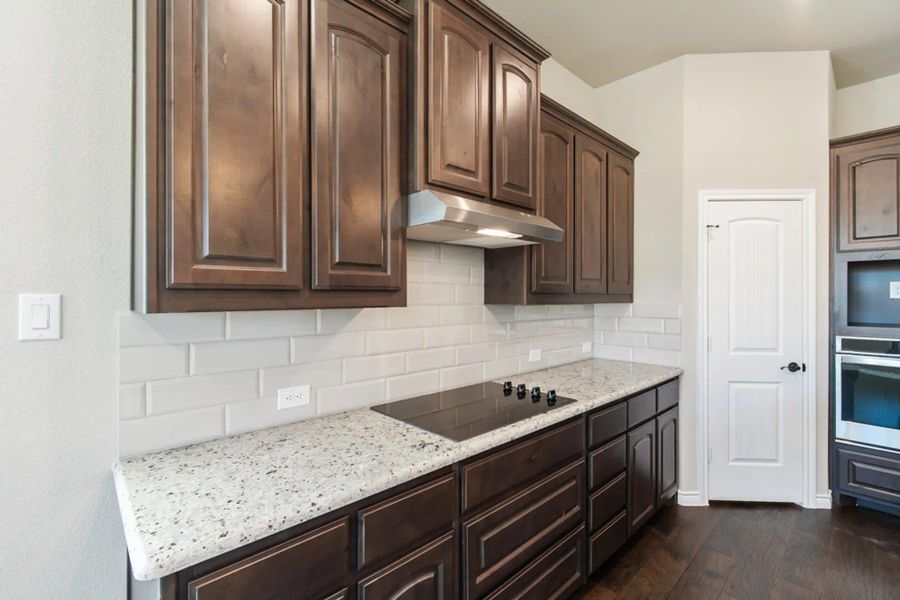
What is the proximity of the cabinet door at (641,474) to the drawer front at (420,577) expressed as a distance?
54.2 inches

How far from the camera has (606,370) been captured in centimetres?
281

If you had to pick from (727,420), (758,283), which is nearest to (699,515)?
(727,420)

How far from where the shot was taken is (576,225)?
100 inches

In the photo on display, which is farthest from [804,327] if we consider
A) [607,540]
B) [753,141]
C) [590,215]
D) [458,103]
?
[458,103]

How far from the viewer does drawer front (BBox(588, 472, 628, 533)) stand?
205 centimetres

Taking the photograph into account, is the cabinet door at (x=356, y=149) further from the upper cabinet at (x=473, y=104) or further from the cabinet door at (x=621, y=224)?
the cabinet door at (x=621, y=224)

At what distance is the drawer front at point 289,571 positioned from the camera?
0.91 m

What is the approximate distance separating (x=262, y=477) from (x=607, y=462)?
1.67m

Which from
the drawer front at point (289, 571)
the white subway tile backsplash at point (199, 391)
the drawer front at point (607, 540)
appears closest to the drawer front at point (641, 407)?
the drawer front at point (607, 540)

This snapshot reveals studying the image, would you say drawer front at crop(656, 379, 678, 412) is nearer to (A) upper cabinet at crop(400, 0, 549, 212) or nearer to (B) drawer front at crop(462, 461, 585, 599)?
(B) drawer front at crop(462, 461, 585, 599)

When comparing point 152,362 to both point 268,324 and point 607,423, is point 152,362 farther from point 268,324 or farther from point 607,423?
point 607,423

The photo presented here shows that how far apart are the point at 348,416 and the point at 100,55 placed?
1418 mm

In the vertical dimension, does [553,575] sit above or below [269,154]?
below

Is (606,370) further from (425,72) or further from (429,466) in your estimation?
(425,72)
